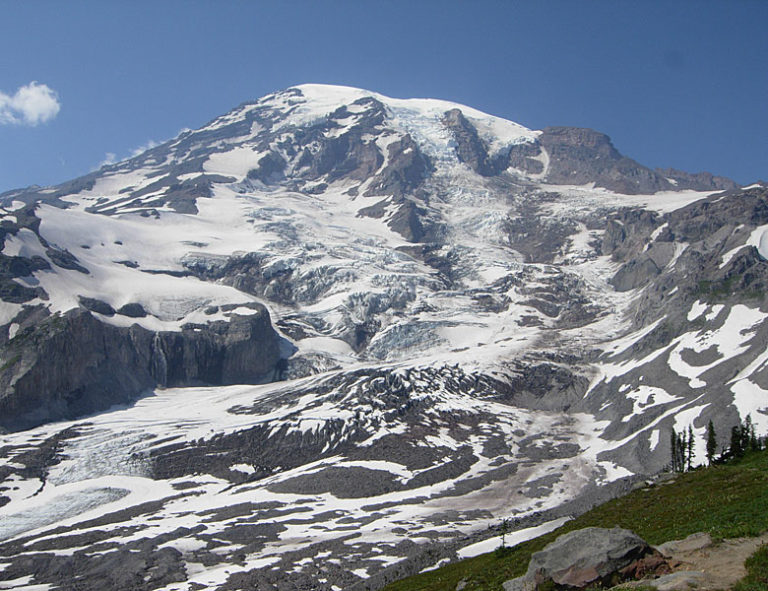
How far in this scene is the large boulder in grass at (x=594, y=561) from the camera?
2659 centimetres

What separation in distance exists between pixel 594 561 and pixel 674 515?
13983 mm

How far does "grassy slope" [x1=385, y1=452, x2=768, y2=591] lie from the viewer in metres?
32.7

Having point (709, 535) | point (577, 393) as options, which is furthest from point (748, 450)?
point (577, 393)

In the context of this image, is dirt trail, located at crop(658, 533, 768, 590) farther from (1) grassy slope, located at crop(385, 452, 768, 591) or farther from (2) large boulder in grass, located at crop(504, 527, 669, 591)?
(2) large boulder in grass, located at crop(504, 527, 669, 591)

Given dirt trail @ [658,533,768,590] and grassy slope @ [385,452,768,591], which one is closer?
dirt trail @ [658,533,768,590]

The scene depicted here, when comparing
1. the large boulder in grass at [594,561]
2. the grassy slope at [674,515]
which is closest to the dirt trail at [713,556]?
the grassy slope at [674,515]

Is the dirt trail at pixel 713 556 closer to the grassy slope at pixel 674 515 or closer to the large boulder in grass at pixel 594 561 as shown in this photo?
the grassy slope at pixel 674 515

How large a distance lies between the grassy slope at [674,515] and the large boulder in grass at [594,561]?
4.17 meters

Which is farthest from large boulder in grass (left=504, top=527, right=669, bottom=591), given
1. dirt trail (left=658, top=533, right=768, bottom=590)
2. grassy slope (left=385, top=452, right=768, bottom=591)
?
grassy slope (left=385, top=452, right=768, bottom=591)

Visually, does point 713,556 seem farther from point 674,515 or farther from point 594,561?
point 674,515

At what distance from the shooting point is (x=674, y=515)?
38.6 m

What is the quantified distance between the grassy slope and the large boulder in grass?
4167 millimetres

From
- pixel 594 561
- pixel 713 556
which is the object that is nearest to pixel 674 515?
pixel 713 556

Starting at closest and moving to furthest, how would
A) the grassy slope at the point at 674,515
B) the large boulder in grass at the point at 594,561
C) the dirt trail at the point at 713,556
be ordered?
the dirt trail at the point at 713,556, the large boulder in grass at the point at 594,561, the grassy slope at the point at 674,515
